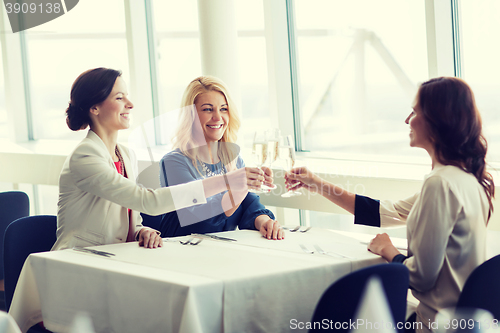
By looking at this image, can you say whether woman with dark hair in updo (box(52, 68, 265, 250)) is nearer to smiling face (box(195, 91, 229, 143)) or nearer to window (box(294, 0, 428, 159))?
smiling face (box(195, 91, 229, 143))

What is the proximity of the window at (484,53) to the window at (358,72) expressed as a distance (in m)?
0.28

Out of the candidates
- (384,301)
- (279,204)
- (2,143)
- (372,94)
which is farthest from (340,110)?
(2,143)

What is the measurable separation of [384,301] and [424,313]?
16.6 inches

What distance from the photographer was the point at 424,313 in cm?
156

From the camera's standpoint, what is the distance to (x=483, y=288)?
1.36 m

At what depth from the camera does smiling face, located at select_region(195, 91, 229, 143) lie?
8.25ft

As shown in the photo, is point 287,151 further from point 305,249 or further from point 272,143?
point 305,249

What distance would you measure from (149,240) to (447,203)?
1.17 m

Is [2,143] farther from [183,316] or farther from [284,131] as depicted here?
[183,316]

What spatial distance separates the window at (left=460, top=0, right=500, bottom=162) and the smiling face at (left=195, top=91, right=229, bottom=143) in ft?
5.32

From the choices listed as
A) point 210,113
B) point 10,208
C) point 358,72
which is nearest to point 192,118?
point 210,113

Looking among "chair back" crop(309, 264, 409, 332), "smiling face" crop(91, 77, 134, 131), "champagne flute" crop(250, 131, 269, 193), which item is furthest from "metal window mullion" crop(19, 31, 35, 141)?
"chair back" crop(309, 264, 409, 332)

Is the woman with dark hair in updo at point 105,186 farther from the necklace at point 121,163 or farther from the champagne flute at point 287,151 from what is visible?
the champagne flute at point 287,151

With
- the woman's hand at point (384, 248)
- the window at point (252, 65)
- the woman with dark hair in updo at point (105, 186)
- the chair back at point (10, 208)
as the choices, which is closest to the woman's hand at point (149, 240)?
the woman with dark hair in updo at point (105, 186)
